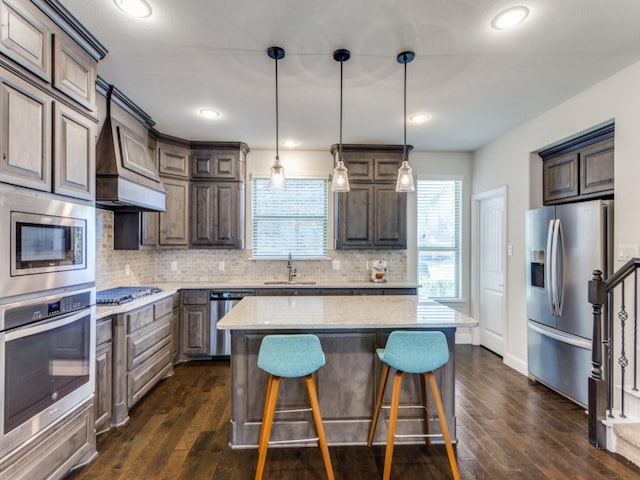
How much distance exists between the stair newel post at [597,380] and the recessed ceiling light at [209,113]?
11.3 ft

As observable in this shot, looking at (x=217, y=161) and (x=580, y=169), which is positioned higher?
(x=217, y=161)

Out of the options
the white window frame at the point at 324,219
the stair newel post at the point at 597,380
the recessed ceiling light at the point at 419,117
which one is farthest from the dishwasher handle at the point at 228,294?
the stair newel post at the point at 597,380

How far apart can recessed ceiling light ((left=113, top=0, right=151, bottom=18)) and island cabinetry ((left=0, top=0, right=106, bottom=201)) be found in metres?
0.33

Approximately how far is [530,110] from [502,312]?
2.29m

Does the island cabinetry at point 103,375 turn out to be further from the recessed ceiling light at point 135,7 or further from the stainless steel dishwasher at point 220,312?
the recessed ceiling light at point 135,7

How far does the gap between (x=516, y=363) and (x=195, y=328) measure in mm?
3610

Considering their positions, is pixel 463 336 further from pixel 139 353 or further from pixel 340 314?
pixel 139 353

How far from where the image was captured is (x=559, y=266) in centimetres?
311

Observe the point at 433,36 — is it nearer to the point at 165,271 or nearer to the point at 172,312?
the point at 172,312

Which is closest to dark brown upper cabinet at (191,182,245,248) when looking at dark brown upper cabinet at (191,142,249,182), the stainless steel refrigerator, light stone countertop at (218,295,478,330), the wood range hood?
dark brown upper cabinet at (191,142,249,182)

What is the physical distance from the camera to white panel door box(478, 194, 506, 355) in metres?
4.26

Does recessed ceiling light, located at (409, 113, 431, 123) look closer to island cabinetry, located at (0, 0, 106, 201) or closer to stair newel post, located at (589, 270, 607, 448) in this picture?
stair newel post, located at (589, 270, 607, 448)

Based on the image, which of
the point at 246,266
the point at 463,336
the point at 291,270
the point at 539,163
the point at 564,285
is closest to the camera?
the point at 564,285

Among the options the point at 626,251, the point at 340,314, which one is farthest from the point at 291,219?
the point at 626,251
